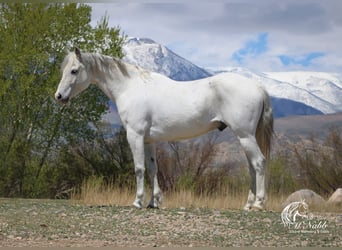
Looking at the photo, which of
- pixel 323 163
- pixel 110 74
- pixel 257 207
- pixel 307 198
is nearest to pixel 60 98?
pixel 110 74

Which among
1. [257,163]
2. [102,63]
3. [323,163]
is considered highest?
[102,63]

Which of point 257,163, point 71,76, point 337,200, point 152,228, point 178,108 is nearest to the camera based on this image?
point 152,228

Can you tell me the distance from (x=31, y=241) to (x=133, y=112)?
2866 mm

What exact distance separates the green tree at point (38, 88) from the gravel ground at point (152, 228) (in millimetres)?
12204

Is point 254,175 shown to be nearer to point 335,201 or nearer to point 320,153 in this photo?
point 335,201

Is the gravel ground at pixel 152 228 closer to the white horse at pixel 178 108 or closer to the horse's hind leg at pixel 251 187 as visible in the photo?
the horse's hind leg at pixel 251 187

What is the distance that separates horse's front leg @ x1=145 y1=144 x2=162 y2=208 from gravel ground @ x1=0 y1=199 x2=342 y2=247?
455 mm

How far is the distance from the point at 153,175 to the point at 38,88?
12517mm

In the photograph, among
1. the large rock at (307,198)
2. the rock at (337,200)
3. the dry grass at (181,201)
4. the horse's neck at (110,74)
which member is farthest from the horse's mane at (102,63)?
the rock at (337,200)

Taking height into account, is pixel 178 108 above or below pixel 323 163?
above

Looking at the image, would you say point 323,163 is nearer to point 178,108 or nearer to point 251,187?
point 251,187

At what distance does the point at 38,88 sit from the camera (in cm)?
2070

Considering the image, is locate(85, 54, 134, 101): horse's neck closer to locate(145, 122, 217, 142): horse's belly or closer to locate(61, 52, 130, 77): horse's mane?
locate(61, 52, 130, 77): horse's mane

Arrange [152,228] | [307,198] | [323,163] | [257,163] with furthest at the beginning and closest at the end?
[323,163] → [307,198] → [257,163] → [152,228]
